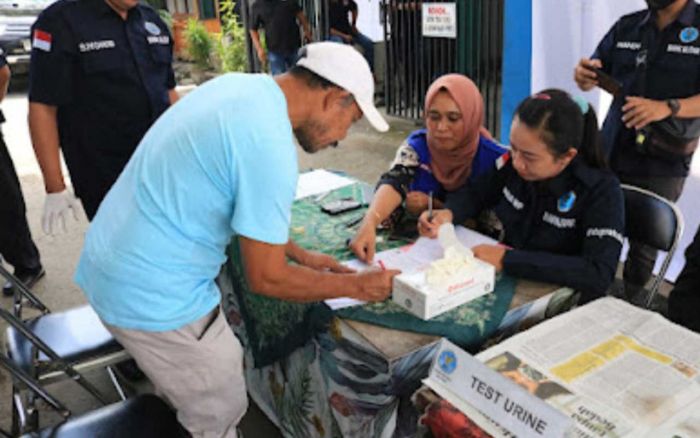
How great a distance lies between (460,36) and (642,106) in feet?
9.23

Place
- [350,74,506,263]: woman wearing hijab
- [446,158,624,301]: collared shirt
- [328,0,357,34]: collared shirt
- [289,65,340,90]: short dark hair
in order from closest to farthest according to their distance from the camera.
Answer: [289,65,340,90]: short dark hair, [446,158,624,301]: collared shirt, [350,74,506,263]: woman wearing hijab, [328,0,357,34]: collared shirt

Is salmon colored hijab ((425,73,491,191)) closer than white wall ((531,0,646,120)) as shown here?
Yes

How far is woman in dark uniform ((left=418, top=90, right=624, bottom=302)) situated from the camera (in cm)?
134

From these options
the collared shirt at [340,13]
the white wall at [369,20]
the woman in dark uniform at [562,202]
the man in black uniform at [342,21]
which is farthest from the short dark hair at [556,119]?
the white wall at [369,20]

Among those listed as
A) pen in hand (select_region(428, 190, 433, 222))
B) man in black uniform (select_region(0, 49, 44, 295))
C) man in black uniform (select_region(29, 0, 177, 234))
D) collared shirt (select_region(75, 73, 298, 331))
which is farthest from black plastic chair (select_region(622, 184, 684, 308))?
man in black uniform (select_region(0, 49, 44, 295))

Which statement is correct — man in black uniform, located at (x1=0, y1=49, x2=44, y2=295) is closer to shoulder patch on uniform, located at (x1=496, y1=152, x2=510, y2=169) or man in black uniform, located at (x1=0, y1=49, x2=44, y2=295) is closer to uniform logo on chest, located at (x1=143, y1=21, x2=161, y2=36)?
uniform logo on chest, located at (x1=143, y1=21, x2=161, y2=36)

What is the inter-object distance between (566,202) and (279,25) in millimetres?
4823

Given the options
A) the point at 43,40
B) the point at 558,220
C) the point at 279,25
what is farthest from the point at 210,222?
the point at 279,25

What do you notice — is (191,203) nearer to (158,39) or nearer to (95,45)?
(95,45)

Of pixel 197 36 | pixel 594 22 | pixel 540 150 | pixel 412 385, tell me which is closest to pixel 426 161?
pixel 540 150

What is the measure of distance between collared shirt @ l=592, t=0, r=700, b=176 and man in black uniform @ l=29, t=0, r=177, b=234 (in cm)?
173

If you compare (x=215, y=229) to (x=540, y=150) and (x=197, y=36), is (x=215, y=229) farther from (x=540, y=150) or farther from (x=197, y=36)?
(x=197, y=36)

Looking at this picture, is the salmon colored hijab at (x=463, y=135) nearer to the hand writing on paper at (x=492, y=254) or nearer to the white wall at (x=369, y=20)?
the hand writing on paper at (x=492, y=254)

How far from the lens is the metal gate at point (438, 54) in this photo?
4.29m
